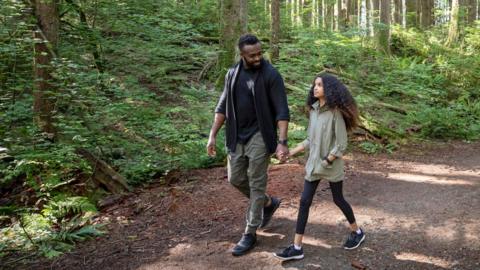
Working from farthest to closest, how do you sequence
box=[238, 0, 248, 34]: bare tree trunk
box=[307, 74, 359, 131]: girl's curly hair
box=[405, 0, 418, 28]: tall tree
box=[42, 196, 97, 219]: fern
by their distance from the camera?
box=[405, 0, 418, 28]: tall tree, box=[238, 0, 248, 34]: bare tree trunk, box=[42, 196, 97, 219]: fern, box=[307, 74, 359, 131]: girl's curly hair

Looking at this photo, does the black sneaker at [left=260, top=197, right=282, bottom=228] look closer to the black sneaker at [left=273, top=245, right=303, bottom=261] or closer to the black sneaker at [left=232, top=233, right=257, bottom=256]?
the black sneaker at [left=232, top=233, right=257, bottom=256]

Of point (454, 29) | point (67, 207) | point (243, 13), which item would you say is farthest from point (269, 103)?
point (454, 29)

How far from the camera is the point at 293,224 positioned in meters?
5.66

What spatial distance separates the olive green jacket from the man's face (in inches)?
33.3

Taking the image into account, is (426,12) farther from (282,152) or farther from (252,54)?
(282,152)

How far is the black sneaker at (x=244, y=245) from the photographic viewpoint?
15.9ft

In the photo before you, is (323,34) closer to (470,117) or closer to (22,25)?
(470,117)

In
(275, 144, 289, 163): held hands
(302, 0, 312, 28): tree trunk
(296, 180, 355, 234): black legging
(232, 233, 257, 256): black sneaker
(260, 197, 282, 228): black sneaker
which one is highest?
(302, 0, 312, 28): tree trunk

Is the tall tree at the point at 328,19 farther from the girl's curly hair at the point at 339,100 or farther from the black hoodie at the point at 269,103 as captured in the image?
the girl's curly hair at the point at 339,100

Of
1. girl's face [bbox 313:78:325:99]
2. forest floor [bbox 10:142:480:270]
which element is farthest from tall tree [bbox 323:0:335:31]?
girl's face [bbox 313:78:325:99]

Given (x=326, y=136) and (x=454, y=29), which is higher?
(x=454, y=29)

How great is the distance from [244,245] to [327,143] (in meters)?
1.52

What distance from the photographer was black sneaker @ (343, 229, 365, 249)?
15.7 ft

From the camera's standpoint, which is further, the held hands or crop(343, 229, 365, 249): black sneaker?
crop(343, 229, 365, 249): black sneaker
